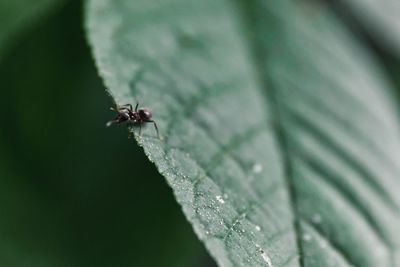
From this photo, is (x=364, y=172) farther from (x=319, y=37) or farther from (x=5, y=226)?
(x=5, y=226)

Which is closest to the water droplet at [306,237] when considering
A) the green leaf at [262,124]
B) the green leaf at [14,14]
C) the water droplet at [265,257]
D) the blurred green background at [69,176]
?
the green leaf at [262,124]

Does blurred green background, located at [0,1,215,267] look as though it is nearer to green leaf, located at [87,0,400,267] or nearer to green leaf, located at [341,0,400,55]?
green leaf, located at [87,0,400,267]

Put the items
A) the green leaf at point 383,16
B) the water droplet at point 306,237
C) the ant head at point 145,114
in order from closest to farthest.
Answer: the water droplet at point 306,237 → the ant head at point 145,114 → the green leaf at point 383,16

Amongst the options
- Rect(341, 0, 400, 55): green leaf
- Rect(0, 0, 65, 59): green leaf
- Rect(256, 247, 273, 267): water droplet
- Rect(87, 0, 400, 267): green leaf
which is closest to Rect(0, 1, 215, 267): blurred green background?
Rect(0, 0, 65, 59): green leaf

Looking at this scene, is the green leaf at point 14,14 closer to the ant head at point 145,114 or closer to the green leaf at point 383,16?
the ant head at point 145,114

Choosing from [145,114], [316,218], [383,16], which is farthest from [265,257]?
[383,16]

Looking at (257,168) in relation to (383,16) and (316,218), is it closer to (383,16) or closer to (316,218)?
(316,218)

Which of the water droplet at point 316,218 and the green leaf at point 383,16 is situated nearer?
the water droplet at point 316,218
